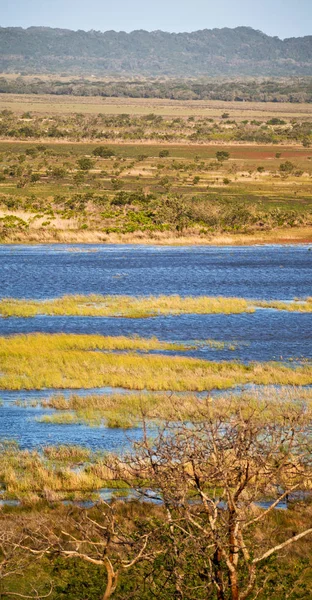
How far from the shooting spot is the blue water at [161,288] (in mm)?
27745

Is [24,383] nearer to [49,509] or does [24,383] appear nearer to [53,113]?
[49,509]

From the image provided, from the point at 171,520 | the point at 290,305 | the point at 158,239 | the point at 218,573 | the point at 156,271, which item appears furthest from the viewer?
the point at 158,239

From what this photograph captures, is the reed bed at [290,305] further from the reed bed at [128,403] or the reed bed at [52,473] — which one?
the reed bed at [52,473]

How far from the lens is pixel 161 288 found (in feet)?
164

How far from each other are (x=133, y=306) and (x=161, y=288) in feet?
20.0

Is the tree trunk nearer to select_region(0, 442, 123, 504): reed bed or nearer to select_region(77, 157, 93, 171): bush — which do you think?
select_region(0, 442, 123, 504): reed bed

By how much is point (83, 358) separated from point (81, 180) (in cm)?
5914

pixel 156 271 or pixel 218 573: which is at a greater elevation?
pixel 218 573

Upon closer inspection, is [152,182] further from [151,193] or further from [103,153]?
[103,153]

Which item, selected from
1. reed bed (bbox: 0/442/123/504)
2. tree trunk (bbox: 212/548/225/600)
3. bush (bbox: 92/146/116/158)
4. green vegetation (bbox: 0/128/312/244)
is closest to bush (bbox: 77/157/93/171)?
green vegetation (bbox: 0/128/312/244)

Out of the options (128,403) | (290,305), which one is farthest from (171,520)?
(290,305)

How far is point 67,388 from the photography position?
3094 centimetres

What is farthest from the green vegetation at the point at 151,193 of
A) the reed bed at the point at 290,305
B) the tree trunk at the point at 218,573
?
the tree trunk at the point at 218,573

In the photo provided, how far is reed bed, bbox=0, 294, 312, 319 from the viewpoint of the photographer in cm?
4281
